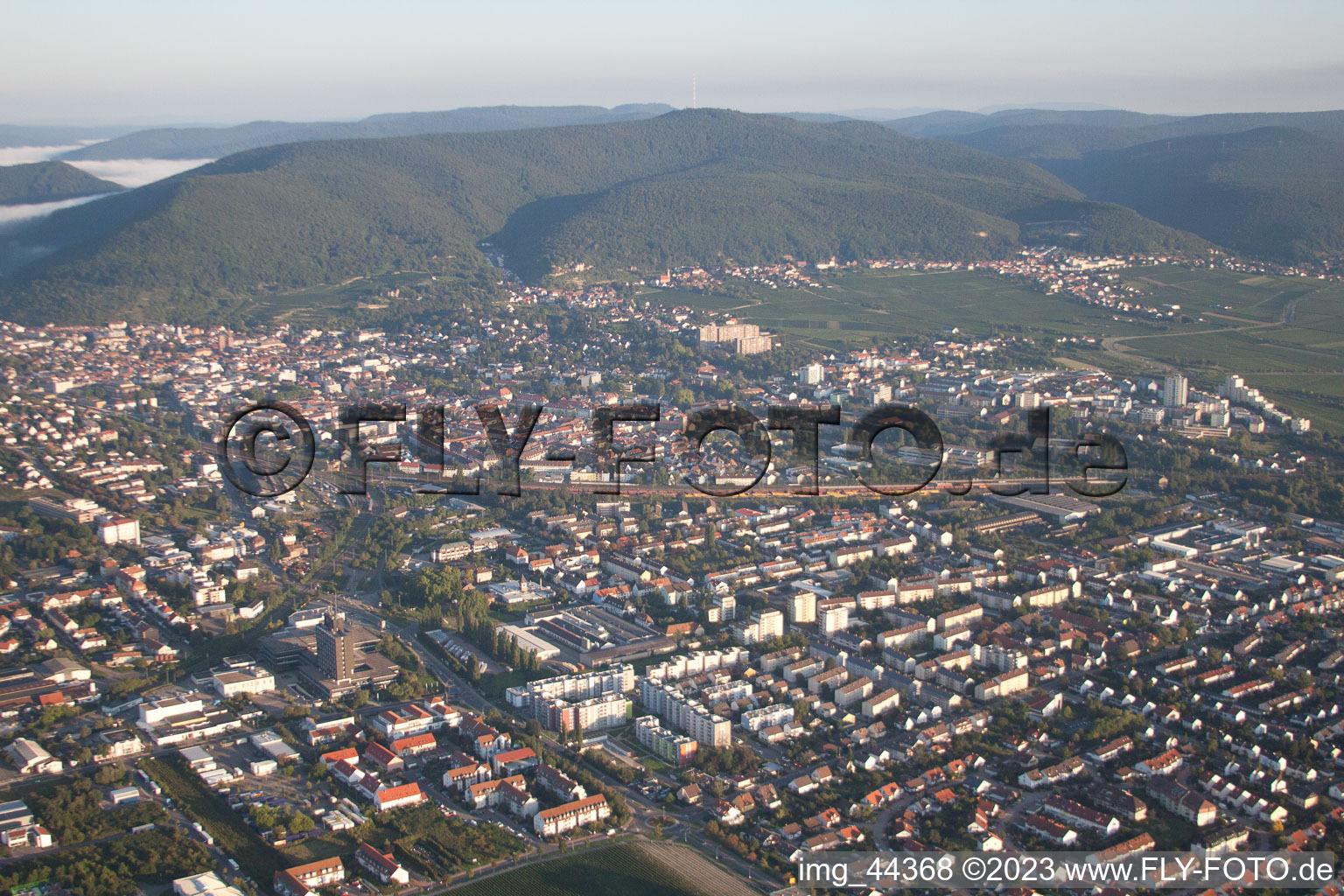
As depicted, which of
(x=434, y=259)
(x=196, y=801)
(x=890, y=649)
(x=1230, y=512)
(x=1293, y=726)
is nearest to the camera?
(x=196, y=801)

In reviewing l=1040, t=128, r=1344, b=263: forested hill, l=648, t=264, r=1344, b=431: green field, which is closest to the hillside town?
A: l=648, t=264, r=1344, b=431: green field

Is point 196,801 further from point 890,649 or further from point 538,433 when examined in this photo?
point 538,433

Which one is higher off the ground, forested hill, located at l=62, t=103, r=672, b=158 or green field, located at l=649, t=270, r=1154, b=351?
forested hill, located at l=62, t=103, r=672, b=158

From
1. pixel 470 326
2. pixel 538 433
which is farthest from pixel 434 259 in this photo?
pixel 538 433

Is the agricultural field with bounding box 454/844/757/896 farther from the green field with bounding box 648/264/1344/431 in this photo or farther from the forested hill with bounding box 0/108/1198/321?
the forested hill with bounding box 0/108/1198/321

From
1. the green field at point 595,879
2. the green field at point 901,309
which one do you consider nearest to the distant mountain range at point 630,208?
the green field at point 901,309

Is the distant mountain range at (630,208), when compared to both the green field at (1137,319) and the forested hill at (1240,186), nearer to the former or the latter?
the forested hill at (1240,186)

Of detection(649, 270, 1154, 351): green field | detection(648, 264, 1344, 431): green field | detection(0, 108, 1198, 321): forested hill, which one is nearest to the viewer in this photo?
detection(648, 264, 1344, 431): green field

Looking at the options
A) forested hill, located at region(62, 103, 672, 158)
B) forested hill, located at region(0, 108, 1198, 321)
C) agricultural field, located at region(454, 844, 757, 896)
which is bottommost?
agricultural field, located at region(454, 844, 757, 896)
